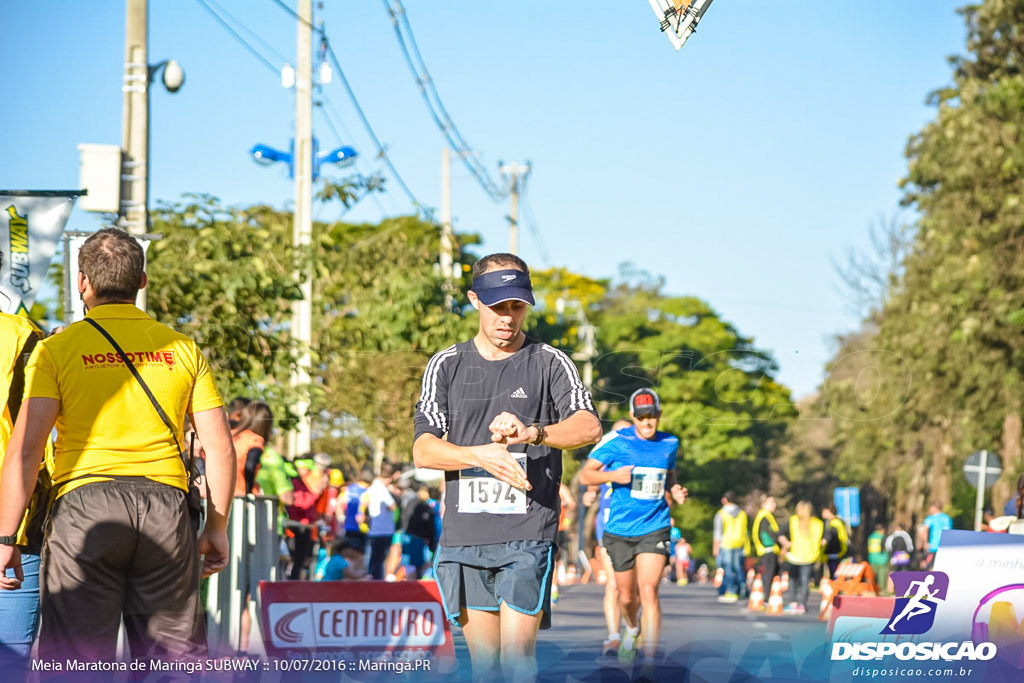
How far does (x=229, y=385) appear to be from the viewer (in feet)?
47.8

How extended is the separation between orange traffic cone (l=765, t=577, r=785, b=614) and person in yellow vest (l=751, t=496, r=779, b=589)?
56 cm

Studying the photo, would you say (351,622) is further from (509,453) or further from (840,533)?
(840,533)

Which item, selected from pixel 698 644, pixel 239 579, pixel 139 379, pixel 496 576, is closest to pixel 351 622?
pixel 239 579

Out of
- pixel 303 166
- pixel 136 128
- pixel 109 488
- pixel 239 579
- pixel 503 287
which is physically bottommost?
pixel 239 579

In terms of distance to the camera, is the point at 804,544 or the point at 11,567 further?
the point at 804,544

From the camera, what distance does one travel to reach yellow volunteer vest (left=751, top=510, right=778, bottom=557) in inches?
936

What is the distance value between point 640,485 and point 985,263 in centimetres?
1909

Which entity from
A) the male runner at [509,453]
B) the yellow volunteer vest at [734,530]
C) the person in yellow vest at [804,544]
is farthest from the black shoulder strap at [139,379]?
the yellow volunteer vest at [734,530]

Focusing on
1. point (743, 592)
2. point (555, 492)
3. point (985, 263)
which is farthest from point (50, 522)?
point (985, 263)

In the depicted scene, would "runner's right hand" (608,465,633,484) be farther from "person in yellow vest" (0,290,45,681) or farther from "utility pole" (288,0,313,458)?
"utility pole" (288,0,313,458)

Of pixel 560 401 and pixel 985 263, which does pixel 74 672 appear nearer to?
pixel 560 401

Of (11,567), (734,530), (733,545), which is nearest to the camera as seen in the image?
(11,567)

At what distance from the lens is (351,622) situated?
910 centimetres

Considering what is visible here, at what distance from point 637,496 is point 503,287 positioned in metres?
4.94
